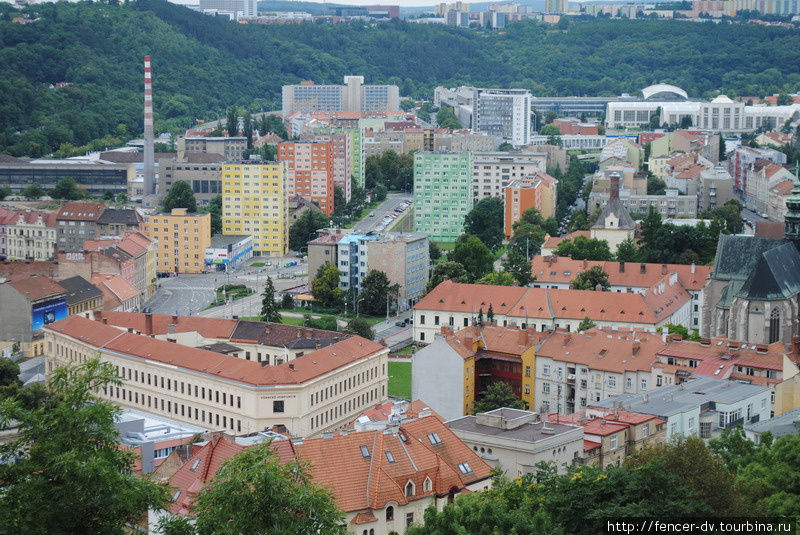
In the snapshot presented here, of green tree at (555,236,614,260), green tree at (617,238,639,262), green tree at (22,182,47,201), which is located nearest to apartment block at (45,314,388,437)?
green tree at (555,236,614,260)

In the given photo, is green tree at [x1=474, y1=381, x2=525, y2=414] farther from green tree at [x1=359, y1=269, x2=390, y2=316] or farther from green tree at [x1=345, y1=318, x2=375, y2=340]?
green tree at [x1=359, y1=269, x2=390, y2=316]

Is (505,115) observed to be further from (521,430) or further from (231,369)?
(521,430)

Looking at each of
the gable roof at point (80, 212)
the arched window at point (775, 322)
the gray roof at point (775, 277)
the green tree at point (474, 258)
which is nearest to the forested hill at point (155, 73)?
the gable roof at point (80, 212)

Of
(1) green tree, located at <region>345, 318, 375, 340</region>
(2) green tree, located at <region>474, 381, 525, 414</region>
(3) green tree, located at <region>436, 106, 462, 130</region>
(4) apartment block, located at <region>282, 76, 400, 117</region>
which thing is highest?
(4) apartment block, located at <region>282, 76, 400, 117</region>

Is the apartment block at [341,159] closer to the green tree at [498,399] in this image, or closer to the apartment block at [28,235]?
the apartment block at [28,235]

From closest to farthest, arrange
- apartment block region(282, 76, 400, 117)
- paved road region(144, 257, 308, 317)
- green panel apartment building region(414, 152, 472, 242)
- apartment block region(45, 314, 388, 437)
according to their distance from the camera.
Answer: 1. apartment block region(45, 314, 388, 437)
2. paved road region(144, 257, 308, 317)
3. green panel apartment building region(414, 152, 472, 242)
4. apartment block region(282, 76, 400, 117)

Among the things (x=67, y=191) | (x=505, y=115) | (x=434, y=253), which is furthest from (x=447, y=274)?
(x=505, y=115)
